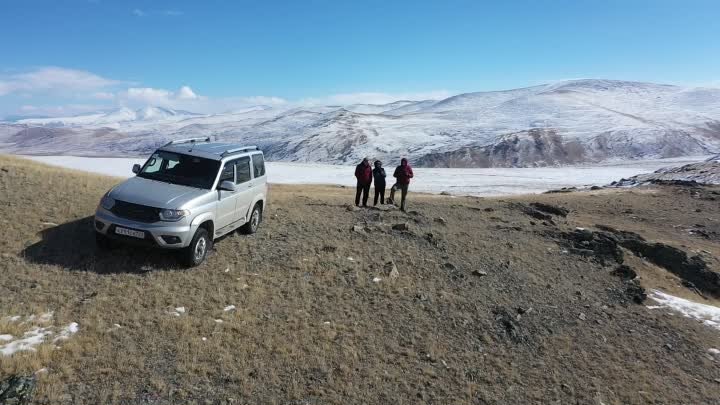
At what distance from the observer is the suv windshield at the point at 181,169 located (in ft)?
35.3

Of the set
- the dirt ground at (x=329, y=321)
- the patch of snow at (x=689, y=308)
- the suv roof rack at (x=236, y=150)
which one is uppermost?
the suv roof rack at (x=236, y=150)

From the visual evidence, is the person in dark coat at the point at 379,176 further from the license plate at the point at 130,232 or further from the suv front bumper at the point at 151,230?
the license plate at the point at 130,232

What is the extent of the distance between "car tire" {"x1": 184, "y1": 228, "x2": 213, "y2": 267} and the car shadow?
32cm

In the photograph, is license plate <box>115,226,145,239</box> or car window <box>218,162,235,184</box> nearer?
license plate <box>115,226,145,239</box>

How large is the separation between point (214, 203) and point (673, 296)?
14565mm

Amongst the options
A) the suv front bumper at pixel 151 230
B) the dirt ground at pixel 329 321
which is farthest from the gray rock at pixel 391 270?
the suv front bumper at pixel 151 230

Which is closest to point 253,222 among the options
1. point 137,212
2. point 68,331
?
point 137,212

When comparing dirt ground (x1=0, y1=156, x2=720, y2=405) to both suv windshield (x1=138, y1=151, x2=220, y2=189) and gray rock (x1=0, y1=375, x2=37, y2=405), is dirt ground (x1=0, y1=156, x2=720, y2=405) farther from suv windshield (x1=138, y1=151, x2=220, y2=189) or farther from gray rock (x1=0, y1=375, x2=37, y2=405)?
suv windshield (x1=138, y1=151, x2=220, y2=189)

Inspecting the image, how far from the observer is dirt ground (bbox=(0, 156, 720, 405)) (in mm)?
7082

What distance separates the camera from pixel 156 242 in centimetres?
938

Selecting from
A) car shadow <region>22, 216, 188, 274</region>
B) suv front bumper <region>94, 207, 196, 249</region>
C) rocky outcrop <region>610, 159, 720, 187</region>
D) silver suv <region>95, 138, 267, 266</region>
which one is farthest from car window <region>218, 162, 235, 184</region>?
rocky outcrop <region>610, 159, 720, 187</region>

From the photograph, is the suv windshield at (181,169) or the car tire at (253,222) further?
the car tire at (253,222)

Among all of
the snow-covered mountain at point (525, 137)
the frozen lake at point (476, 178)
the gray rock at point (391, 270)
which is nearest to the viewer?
the gray rock at point (391, 270)

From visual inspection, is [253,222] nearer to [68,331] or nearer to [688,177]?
[68,331]
